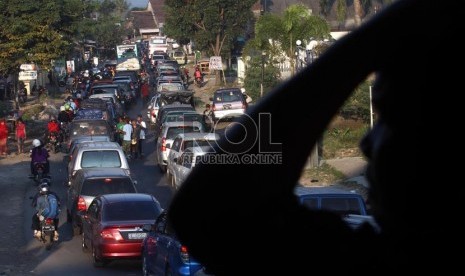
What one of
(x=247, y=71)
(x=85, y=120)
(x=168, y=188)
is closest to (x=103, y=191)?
(x=168, y=188)

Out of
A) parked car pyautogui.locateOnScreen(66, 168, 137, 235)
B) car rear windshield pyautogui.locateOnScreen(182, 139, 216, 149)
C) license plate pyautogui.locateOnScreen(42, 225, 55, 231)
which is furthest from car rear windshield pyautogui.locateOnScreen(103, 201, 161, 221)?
car rear windshield pyautogui.locateOnScreen(182, 139, 216, 149)

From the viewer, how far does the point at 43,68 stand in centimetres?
4938

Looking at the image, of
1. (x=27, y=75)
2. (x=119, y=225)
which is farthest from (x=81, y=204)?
(x=27, y=75)

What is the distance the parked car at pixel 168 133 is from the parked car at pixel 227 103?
378 inches

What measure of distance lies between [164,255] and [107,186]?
25.1ft

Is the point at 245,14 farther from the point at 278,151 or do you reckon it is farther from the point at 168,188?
the point at 278,151

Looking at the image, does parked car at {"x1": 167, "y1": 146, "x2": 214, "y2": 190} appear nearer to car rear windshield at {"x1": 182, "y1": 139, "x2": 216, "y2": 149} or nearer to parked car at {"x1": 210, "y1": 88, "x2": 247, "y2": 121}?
car rear windshield at {"x1": 182, "y1": 139, "x2": 216, "y2": 149}

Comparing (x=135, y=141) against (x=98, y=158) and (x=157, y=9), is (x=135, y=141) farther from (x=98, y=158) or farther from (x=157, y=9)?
(x=157, y=9)

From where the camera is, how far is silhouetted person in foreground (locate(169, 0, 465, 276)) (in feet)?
5.83

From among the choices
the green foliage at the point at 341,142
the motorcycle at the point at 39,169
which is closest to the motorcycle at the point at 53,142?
the motorcycle at the point at 39,169

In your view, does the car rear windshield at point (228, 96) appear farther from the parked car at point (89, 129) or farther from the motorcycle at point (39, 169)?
the motorcycle at point (39, 169)

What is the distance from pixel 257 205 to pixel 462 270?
16.8 inches

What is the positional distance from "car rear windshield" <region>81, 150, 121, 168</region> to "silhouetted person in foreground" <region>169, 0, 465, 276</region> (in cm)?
2341

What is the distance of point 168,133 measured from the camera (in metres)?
31.0
